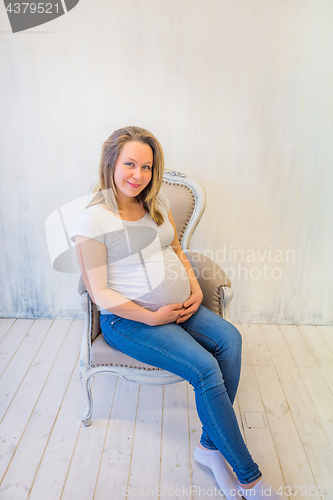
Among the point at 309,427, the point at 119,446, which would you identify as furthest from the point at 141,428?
the point at 309,427

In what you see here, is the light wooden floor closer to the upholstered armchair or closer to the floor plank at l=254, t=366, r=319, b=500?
the floor plank at l=254, t=366, r=319, b=500

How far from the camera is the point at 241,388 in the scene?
70.4 inches

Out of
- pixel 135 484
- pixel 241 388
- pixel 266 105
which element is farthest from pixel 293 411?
pixel 266 105

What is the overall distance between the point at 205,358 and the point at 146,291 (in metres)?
0.34

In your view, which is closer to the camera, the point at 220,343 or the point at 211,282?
the point at 220,343

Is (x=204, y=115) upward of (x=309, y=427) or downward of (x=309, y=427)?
upward

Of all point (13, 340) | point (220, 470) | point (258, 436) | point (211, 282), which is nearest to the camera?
point (220, 470)

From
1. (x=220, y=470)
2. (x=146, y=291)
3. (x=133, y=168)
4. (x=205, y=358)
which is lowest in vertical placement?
(x=220, y=470)

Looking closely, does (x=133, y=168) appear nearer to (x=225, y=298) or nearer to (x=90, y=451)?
(x=225, y=298)

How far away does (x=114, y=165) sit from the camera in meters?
1.38

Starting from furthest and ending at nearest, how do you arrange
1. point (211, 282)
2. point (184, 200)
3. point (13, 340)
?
point (13, 340) → point (184, 200) → point (211, 282)

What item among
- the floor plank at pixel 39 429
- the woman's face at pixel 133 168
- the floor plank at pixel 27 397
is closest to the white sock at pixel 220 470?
the floor plank at pixel 39 429

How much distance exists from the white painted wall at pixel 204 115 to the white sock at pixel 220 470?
3.84 feet

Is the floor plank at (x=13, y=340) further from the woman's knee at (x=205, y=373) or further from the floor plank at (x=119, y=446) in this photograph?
the woman's knee at (x=205, y=373)
